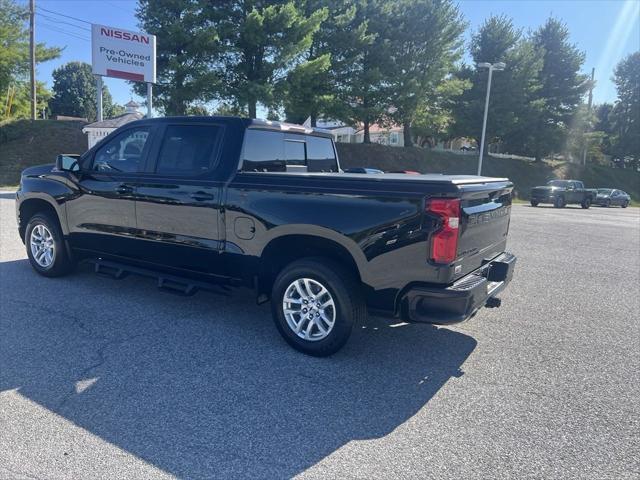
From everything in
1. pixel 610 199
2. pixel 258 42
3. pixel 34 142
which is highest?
pixel 258 42

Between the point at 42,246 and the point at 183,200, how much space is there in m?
2.73

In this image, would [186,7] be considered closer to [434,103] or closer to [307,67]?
[307,67]

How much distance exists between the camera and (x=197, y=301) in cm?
552

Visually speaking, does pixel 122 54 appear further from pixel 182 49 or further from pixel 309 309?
pixel 309 309

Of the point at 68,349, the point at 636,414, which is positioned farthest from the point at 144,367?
the point at 636,414

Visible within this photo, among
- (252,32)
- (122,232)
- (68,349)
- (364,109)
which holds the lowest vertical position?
(68,349)

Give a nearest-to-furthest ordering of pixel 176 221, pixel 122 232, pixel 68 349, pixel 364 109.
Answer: pixel 68 349 < pixel 176 221 < pixel 122 232 < pixel 364 109

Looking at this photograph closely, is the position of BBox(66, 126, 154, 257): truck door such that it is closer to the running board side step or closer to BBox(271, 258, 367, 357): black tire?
the running board side step

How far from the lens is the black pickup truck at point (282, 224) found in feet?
11.6

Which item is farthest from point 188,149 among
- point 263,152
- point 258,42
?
point 258,42

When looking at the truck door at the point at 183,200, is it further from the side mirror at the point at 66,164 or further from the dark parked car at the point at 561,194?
the dark parked car at the point at 561,194

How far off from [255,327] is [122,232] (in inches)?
72.9

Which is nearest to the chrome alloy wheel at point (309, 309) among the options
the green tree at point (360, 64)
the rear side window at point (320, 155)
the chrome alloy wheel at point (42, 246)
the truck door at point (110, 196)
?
the rear side window at point (320, 155)

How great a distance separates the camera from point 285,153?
16.5ft
